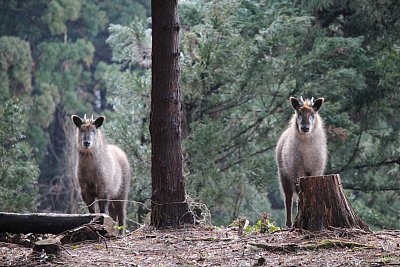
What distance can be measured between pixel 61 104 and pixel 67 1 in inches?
140

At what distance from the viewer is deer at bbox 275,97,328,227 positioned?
974 centimetres

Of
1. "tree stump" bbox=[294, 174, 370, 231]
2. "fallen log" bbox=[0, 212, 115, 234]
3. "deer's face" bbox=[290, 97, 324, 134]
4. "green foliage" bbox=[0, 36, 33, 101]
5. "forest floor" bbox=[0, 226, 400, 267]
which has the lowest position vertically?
"forest floor" bbox=[0, 226, 400, 267]

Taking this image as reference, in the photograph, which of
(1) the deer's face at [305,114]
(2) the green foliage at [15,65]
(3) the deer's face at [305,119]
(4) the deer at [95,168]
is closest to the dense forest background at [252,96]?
(4) the deer at [95,168]

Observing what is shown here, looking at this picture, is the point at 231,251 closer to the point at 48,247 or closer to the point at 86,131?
the point at 48,247

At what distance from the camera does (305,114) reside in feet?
32.5

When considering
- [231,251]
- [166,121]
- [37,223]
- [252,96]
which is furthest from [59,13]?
[231,251]

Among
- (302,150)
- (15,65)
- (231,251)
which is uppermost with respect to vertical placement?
(15,65)

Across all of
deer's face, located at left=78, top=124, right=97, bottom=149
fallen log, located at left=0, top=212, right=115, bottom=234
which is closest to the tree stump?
fallen log, located at left=0, top=212, right=115, bottom=234

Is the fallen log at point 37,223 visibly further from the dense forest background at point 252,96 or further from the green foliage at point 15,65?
the green foliage at point 15,65

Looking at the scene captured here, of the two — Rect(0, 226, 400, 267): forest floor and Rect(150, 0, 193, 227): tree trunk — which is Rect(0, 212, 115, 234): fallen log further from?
Rect(150, 0, 193, 227): tree trunk

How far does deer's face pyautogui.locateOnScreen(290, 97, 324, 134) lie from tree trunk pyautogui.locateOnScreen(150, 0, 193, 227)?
2.23 meters

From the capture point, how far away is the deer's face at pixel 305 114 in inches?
386

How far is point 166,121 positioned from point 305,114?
2433 mm

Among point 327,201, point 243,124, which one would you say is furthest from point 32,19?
point 327,201
